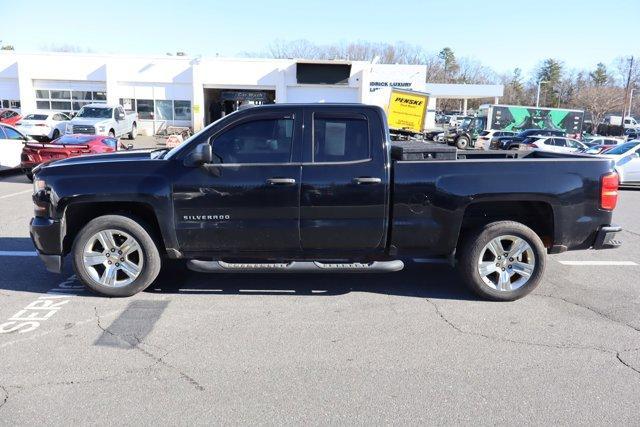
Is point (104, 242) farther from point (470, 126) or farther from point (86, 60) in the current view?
point (470, 126)

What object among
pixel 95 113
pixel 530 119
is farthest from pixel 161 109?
pixel 530 119

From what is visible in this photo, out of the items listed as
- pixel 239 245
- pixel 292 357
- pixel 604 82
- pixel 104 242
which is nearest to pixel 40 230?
pixel 104 242

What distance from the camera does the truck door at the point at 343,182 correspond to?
4742 millimetres

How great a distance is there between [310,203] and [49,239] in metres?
2.54

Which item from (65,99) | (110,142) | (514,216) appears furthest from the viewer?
(65,99)

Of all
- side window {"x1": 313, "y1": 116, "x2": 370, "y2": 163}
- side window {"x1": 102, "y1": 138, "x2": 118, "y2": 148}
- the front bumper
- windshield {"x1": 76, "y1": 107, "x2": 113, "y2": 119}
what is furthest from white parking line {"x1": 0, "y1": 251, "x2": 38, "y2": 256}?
windshield {"x1": 76, "y1": 107, "x2": 113, "y2": 119}

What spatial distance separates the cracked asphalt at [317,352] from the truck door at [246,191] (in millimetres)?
642

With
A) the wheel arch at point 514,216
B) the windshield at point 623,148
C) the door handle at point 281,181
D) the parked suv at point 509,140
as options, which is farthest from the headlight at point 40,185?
the parked suv at point 509,140

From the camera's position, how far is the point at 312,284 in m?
5.50

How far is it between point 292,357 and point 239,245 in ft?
4.73

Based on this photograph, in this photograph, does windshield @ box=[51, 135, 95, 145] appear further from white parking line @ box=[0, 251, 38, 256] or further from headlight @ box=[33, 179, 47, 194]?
headlight @ box=[33, 179, 47, 194]

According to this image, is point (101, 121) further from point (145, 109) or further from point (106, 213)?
point (106, 213)

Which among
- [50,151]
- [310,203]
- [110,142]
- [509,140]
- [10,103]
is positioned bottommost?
[509,140]

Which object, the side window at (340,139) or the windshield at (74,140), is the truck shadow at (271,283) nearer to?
the side window at (340,139)
